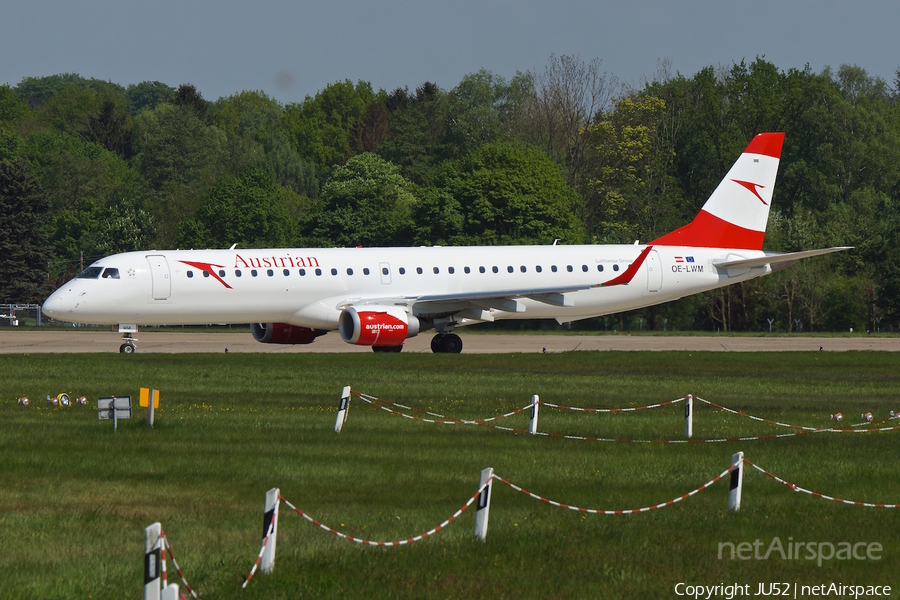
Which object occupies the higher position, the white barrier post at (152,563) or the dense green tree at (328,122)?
the dense green tree at (328,122)

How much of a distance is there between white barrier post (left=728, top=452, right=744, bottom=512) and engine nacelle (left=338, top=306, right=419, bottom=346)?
25347 mm

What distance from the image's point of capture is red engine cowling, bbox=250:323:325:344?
43.8 metres

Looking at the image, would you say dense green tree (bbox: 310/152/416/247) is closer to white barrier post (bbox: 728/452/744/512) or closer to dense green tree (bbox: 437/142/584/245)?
dense green tree (bbox: 437/142/584/245)

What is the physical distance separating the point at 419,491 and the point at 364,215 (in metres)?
78.9

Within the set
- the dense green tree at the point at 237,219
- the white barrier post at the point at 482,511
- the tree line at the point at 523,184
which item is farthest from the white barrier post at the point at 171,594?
the dense green tree at the point at 237,219

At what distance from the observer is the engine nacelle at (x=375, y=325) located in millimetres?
39125

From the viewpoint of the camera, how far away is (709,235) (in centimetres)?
4662

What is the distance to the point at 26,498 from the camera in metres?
14.9

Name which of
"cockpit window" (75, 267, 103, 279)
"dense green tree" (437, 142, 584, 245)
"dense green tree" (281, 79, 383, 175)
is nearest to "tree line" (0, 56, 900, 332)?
"dense green tree" (437, 142, 584, 245)

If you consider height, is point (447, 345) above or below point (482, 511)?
above

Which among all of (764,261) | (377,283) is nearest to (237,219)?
(377,283)

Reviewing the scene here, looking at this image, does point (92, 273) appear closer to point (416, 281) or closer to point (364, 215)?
point (416, 281)

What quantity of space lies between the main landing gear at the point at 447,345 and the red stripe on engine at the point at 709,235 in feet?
29.6

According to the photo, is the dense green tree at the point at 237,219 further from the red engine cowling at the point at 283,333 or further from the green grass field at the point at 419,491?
the green grass field at the point at 419,491
